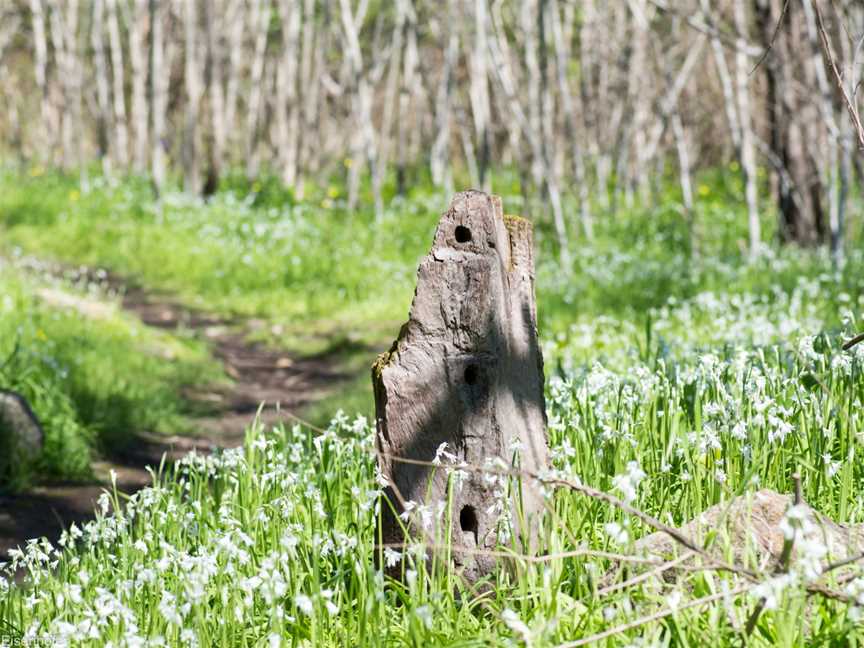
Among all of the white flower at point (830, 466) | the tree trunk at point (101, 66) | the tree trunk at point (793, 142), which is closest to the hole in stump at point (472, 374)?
the white flower at point (830, 466)

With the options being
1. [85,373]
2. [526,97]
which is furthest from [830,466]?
[526,97]

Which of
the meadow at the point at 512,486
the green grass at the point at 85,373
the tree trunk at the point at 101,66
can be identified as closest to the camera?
the meadow at the point at 512,486

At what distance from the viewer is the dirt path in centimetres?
541

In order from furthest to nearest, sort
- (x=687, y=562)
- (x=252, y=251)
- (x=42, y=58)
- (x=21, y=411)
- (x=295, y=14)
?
1. (x=42, y=58)
2. (x=295, y=14)
3. (x=252, y=251)
4. (x=21, y=411)
5. (x=687, y=562)

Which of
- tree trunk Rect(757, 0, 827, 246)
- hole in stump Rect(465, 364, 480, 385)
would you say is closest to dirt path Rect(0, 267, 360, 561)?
hole in stump Rect(465, 364, 480, 385)

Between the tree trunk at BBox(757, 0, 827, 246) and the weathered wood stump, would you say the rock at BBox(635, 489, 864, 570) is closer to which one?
the weathered wood stump

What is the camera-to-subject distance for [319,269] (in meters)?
11.7

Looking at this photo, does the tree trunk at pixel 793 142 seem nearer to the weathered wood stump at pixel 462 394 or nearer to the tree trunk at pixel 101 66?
the weathered wood stump at pixel 462 394

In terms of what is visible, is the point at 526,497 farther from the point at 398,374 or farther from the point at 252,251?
the point at 252,251

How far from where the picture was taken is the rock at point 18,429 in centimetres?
584

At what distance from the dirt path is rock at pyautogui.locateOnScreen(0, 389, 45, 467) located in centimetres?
23

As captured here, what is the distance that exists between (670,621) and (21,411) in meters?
4.48

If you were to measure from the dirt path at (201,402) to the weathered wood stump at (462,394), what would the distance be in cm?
54

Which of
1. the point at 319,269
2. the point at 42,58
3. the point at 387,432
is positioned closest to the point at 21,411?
the point at 387,432
